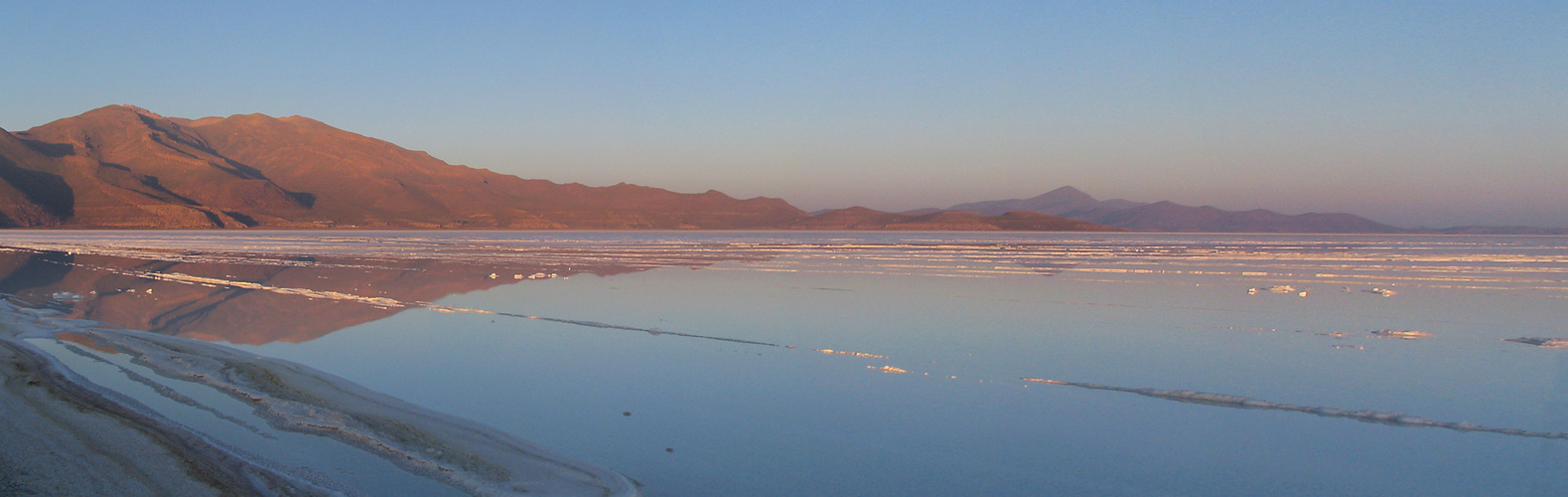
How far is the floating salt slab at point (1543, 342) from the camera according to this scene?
9.34 metres

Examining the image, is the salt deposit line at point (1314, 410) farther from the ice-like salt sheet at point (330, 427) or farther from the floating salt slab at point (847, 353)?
the ice-like salt sheet at point (330, 427)

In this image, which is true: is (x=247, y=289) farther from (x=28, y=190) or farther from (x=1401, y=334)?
(x=28, y=190)

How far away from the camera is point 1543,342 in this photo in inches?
377

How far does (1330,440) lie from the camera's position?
5.38 meters

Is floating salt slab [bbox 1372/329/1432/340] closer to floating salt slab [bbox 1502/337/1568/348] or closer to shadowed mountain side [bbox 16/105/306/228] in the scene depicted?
floating salt slab [bbox 1502/337/1568/348]

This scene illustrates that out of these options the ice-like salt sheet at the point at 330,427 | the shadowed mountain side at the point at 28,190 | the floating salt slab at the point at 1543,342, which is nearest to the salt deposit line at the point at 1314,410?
the ice-like salt sheet at the point at 330,427

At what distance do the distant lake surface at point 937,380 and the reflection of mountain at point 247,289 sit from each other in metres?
0.13

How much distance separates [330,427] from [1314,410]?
6.59m

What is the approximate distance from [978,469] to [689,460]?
159cm

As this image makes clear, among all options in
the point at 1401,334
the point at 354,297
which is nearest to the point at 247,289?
the point at 354,297

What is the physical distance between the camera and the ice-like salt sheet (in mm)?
4406

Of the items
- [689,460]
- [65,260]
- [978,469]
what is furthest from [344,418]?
[65,260]

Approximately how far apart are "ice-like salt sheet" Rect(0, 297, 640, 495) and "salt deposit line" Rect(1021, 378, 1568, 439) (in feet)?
14.1

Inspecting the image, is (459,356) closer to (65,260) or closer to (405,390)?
(405,390)
